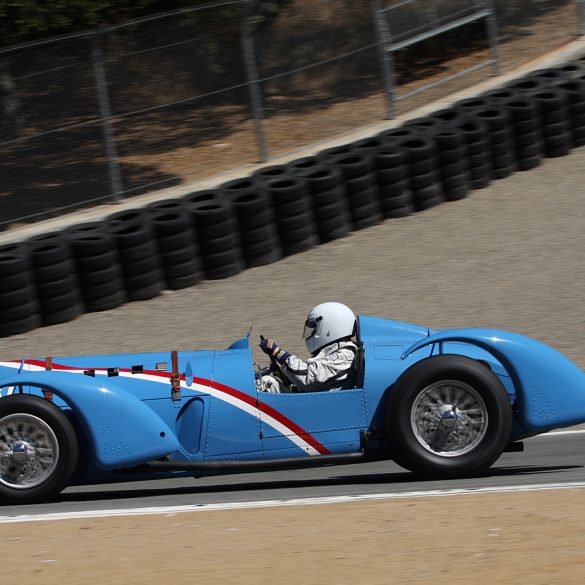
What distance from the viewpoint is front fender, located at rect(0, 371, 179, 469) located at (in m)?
7.09

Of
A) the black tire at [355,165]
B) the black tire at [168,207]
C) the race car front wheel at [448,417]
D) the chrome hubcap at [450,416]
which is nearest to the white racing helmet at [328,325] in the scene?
the race car front wheel at [448,417]

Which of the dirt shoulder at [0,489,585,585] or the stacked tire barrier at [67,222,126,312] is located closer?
the dirt shoulder at [0,489,585,585]

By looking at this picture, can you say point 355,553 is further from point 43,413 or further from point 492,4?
point 492,4

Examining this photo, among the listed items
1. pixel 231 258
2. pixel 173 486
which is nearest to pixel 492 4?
pixel 231 258

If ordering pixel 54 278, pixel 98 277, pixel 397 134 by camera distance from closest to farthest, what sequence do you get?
pixel 54 278 → pixel 98 277 → pixel 397 134

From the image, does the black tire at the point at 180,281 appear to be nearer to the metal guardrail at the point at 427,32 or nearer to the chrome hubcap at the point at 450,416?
the metal guardrail at the point at 427,32

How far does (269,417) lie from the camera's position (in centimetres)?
722

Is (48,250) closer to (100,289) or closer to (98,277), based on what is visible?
(98,277)

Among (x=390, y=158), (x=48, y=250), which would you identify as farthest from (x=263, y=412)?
(x=390, y=158)

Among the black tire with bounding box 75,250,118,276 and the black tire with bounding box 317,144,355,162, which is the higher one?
the black tire with bounding box 317,144,355,162

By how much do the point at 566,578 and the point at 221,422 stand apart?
2.69 meters

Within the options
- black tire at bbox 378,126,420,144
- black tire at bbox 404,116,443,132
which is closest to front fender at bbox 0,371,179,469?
black tire at bbox 378,126,420,144

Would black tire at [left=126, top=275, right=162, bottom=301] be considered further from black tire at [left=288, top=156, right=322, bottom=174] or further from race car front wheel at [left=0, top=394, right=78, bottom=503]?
race car front wheel at [left=0, top=394, right=78, bottom=503]

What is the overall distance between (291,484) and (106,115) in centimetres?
741
